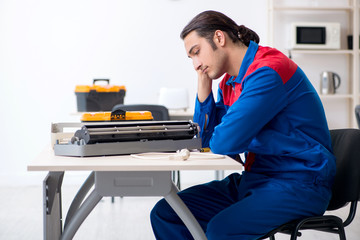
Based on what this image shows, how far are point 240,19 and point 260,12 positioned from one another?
0.73ft

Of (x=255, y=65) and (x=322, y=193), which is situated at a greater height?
(x=255, y=65)

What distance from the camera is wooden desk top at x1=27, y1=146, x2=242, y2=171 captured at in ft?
3.83

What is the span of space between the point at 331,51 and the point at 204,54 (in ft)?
11.5

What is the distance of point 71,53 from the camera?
189 inches

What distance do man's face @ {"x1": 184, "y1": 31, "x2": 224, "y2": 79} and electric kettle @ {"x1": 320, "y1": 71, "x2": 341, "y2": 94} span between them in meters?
3.45

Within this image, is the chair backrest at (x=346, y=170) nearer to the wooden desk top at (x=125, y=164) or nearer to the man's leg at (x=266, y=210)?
the man's leg at (x=266, y=210)

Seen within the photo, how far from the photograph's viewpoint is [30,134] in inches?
189

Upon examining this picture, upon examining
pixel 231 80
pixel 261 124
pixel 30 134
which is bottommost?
pixel 30 134

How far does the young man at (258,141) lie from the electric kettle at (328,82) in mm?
3395

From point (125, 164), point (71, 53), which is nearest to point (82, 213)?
point (125, 164)

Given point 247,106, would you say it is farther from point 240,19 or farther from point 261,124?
point 240,19

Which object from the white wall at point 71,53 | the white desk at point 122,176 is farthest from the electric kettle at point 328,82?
the white desk at point 122,176

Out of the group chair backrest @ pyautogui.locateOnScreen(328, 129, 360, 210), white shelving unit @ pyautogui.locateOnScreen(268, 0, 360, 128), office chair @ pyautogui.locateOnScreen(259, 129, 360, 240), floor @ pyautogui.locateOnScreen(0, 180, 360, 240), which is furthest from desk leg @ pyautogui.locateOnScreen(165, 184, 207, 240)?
white shelving unit @ pyautogui.locateOnScreen(268, 0, 360, 128)

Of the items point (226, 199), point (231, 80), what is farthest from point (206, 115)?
point (226, 199)
